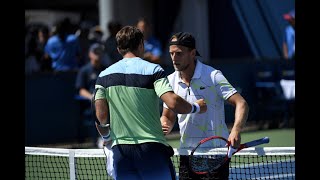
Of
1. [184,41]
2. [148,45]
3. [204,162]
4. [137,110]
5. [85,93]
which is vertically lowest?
[204,162]

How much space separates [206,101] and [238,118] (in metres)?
0.36

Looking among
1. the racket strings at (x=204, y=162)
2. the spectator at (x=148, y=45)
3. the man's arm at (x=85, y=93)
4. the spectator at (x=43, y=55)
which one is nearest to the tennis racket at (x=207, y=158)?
the racket strings at (x=204, y=162)

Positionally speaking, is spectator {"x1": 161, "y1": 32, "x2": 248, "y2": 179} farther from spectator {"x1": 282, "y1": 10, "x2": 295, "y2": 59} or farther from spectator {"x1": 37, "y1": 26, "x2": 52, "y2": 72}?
spectator {"x1": 37, "y1": 26, "x2": 52, "y2": 72}

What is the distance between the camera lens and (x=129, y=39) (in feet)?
18.4

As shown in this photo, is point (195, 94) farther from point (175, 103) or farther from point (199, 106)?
point (175, 103)

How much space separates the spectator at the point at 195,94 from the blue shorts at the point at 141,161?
1.78 feet

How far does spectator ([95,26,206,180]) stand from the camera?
554cm

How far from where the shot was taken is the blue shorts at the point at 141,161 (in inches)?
218

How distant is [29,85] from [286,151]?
23.4ft

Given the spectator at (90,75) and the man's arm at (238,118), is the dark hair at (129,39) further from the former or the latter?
the spectator at (90,75)

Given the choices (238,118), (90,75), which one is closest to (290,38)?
(90,75)
